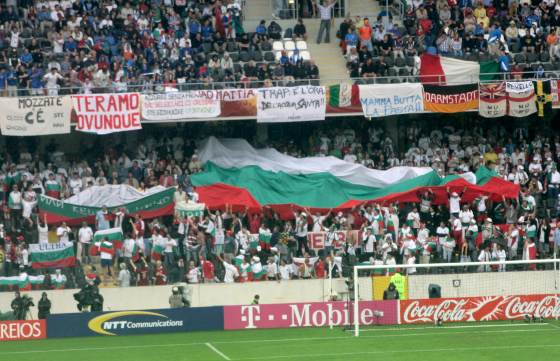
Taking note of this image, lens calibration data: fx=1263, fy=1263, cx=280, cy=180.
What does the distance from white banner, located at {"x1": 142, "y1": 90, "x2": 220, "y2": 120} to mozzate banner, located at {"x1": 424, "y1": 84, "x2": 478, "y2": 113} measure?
261 inches

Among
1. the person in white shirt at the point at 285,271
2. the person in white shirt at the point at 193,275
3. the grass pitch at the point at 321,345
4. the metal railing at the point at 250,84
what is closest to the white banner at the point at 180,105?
the metal railing at the point at 250,84

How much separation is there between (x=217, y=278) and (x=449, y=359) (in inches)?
360

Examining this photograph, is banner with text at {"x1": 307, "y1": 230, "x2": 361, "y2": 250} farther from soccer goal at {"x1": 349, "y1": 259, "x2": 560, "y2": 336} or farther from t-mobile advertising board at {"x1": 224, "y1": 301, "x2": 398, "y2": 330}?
t-mobile advertising board at {"x1": 224, "y1": 301, "x2": 398, "y2": 330}

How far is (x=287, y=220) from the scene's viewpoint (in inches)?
1433

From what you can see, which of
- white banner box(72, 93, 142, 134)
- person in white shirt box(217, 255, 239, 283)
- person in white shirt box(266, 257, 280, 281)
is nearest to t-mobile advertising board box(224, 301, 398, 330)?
person in white shirt box(217, 255, 239, 283)

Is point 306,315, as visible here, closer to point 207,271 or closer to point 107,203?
point 207,271

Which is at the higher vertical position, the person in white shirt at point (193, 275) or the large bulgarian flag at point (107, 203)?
the large bulgarian flag at point (107, 203)

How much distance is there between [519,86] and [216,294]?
12.7 meters

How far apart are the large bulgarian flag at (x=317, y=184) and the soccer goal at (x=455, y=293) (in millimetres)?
3713

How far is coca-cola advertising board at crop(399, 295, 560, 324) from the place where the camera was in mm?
31125

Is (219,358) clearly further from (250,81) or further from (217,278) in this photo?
(250,81)

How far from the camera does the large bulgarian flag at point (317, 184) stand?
3647 centimetres

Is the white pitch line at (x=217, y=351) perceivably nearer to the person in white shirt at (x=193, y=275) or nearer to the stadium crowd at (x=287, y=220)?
the person in white shirt at (x=193, y=275)

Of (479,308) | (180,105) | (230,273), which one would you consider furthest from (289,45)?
(479,308)
